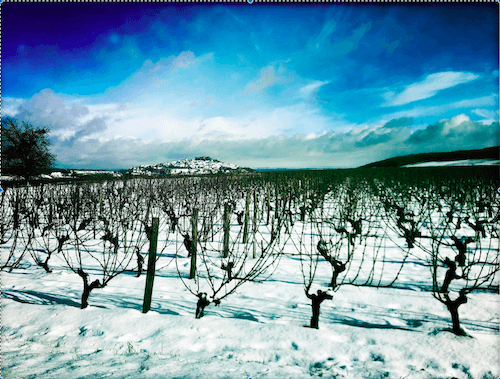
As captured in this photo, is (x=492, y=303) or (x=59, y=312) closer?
(x=59, y=312)

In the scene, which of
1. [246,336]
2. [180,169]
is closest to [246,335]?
[246,336]

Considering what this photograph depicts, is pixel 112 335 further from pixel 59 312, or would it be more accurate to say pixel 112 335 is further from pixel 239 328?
pixel 239 328

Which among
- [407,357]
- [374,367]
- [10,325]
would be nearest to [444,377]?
[407,357]

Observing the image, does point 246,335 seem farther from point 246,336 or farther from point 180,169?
point 180,169

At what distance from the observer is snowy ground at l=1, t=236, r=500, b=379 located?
226 centimetres

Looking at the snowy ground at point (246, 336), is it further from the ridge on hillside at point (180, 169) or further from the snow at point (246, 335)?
the ridge on hillside at point (180, 169)

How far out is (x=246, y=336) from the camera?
2867 mm

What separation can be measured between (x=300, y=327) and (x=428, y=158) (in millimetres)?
88273

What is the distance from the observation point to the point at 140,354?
8.21 feet

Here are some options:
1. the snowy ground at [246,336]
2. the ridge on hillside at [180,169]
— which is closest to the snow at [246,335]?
the snowy ground at [246,336]

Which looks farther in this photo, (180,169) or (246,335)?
(180,169)

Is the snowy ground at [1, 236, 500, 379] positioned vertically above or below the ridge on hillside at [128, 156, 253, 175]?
below

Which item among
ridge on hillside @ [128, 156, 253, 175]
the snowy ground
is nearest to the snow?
the snowy ground

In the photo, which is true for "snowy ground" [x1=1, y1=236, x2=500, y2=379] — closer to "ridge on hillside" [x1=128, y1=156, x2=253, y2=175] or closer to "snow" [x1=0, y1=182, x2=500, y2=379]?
"snow" [x1=0, y1=182, x2=500, y2=379]
